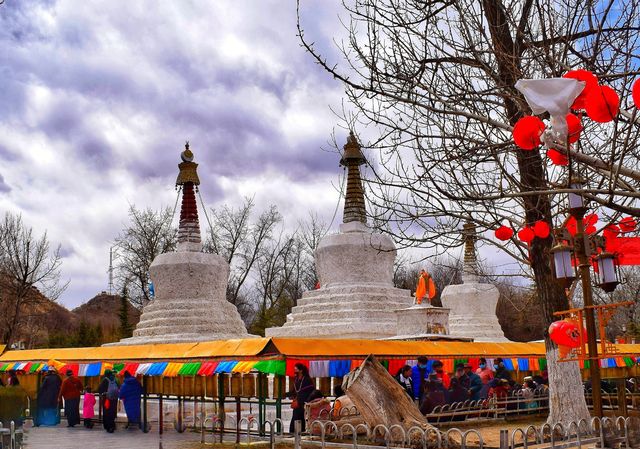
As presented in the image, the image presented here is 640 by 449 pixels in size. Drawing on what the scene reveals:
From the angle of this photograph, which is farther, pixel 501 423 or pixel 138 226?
pixel 138 226

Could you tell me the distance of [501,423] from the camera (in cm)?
1387

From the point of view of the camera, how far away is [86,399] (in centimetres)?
1630

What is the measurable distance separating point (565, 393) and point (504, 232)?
2.76 meters

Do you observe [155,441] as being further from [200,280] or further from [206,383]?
[200,280]

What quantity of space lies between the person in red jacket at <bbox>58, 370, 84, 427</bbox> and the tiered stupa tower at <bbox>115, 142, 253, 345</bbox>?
7027 mm

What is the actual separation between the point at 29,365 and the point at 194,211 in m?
9.52

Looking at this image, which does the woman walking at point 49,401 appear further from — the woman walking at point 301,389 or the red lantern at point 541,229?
the red lantern at point 541,229

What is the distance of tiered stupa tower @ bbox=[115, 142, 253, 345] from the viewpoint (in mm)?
23516

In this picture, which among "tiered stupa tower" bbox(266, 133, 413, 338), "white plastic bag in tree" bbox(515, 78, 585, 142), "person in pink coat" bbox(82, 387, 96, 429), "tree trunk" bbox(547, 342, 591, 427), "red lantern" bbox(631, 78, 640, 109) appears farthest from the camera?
"tiered stupa tower" bbox(266, 133, 413, 338)

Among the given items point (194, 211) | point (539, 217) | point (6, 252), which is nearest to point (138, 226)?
point (6, 252)

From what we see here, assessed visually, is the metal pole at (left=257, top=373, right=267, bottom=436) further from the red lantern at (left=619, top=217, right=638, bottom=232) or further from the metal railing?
the red lantern at (left=619, top=217, right=638, bottom=232)

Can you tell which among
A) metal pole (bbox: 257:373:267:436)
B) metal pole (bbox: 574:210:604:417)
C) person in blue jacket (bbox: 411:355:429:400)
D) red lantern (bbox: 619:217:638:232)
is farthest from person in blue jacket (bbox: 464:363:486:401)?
red lantern (bbox: 619:217:638:232)

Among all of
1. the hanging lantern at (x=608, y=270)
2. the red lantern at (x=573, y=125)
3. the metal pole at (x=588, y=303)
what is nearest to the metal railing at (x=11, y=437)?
the red lantern at (x=573, y=125)

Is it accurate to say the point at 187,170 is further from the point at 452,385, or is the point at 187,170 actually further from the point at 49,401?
the point at 452,385
